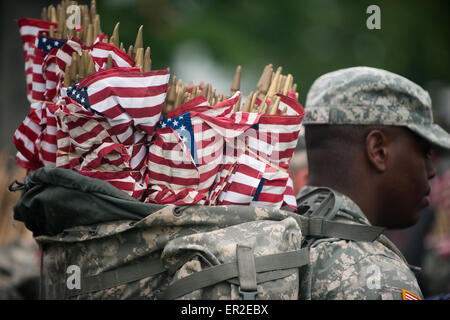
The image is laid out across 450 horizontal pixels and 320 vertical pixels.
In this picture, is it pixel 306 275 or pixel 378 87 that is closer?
pixel 306 275

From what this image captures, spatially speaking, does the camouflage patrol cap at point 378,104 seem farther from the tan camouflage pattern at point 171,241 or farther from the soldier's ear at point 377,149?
the tan camouflage pattern at point 171,241

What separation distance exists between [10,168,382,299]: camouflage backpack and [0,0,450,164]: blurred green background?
314 inches

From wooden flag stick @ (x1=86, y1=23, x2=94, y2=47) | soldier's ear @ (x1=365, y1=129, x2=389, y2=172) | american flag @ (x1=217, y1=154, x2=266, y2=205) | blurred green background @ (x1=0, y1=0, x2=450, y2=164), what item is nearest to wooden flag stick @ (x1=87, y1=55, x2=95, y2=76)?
wooden flag stick @ (x1=86, y1=23, x2=94, y2=47)

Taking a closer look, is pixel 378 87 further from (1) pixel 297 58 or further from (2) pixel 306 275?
(1) pixel 297 58

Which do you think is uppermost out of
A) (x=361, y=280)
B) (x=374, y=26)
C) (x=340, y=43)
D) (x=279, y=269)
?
(x=340, y=43)

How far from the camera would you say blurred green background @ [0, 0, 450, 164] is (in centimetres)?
1057

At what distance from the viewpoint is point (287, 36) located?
11656 mm

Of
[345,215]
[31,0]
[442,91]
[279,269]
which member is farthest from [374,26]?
[442,91]

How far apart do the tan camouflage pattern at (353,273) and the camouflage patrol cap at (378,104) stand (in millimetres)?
768

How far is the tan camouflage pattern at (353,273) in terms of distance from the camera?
2439 mm

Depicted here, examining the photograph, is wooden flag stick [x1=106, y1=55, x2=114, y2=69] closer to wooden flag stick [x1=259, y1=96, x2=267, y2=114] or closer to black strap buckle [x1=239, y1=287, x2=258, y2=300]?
wooden flag stick [x1=259, y1=96, x2=267, y2=114]

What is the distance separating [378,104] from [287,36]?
29.2 ft
